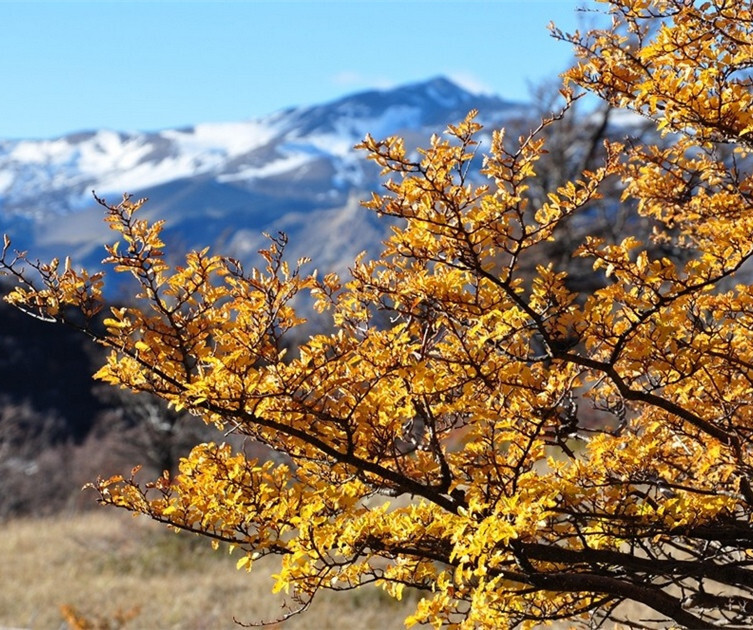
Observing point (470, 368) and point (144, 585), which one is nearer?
point (470, 368)

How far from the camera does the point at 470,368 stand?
2.45 metres

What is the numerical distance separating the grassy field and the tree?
6532mm

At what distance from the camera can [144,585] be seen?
10430mm

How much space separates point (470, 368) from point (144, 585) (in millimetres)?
9305

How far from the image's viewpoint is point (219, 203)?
176375 mm

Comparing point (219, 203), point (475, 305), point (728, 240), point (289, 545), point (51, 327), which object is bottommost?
point (289, 545)

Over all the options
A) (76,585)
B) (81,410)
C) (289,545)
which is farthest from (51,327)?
(289,545)

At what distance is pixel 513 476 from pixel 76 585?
935 cm

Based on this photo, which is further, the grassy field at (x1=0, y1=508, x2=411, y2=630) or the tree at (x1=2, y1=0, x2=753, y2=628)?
the grassy field at (x1=0, y1=508, x2=411, y2=630)

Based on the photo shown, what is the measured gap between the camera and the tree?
7.23 ft

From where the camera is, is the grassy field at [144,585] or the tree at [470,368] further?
the grassy field at [144,585]

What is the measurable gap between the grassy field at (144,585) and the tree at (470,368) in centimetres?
653

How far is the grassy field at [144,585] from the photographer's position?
8930 mm

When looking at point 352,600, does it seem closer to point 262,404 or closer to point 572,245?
point 262,404
